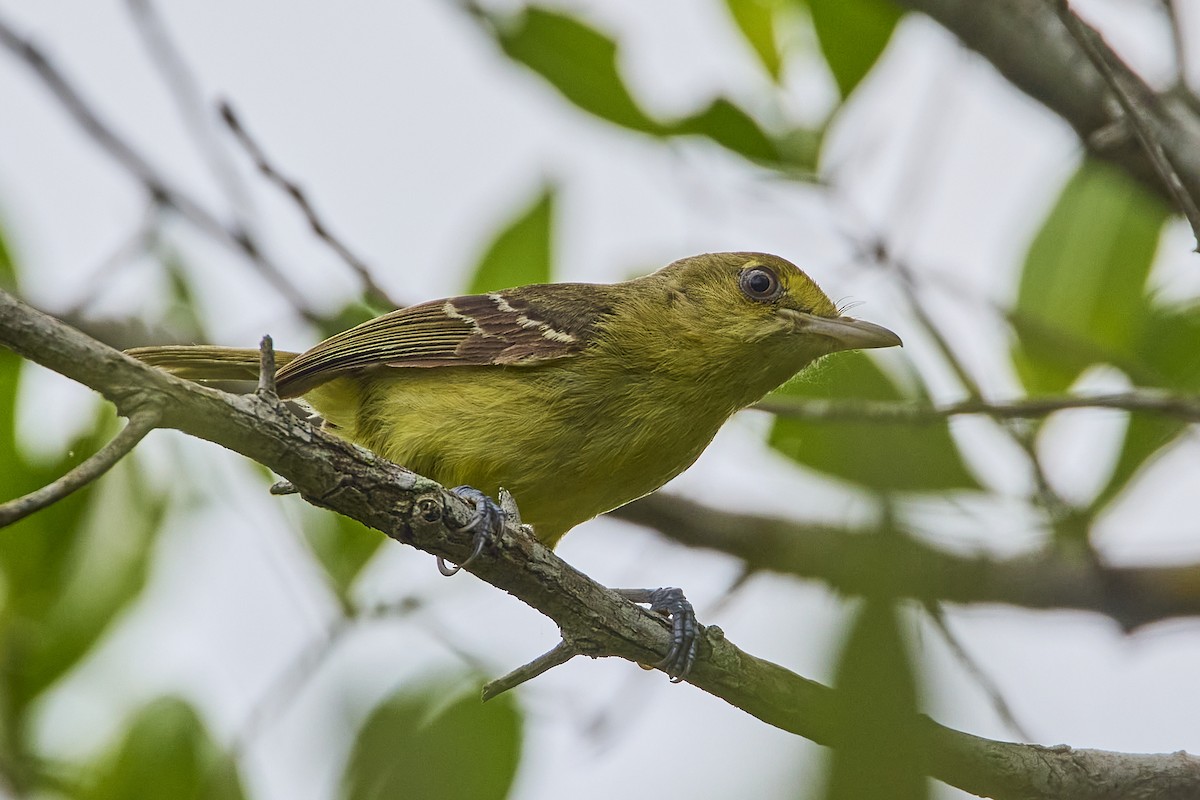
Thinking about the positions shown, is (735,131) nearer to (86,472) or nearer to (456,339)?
(456,339)

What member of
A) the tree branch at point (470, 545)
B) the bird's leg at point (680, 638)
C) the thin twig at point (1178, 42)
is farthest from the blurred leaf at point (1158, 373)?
the bird's leg at point (680, 638)

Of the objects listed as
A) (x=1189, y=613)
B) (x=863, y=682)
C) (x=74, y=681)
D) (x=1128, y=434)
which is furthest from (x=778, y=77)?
(x=863, y=682)

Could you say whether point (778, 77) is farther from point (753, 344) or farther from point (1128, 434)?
point (1128, 434)

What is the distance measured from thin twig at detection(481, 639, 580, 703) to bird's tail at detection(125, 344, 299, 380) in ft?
6.46

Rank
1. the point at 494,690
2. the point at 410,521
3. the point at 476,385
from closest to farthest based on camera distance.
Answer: the point at 410,521 → the point at 494,690 → the point at 476,385

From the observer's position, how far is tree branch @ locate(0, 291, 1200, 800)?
2.59 metres

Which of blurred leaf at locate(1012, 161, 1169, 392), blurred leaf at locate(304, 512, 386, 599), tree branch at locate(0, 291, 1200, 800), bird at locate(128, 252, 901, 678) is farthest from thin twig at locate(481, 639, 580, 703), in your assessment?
blurred leaf at locate(1012, 161, 1169, 392)

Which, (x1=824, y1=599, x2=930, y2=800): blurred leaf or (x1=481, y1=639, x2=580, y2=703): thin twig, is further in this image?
(x1=481, y1=639, x2=580, y2=703): thin twig

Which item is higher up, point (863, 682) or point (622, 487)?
point (622, 487)

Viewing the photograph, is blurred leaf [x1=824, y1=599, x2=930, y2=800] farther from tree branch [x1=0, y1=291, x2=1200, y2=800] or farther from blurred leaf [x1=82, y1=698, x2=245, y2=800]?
blurred leaf [x1=82, y1=698, x2=245, y2=800]

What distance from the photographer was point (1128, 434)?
4824 millimetres

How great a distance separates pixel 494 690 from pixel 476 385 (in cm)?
149

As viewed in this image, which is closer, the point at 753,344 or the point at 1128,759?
the point at 1128,759

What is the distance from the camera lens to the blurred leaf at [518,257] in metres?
6.05
